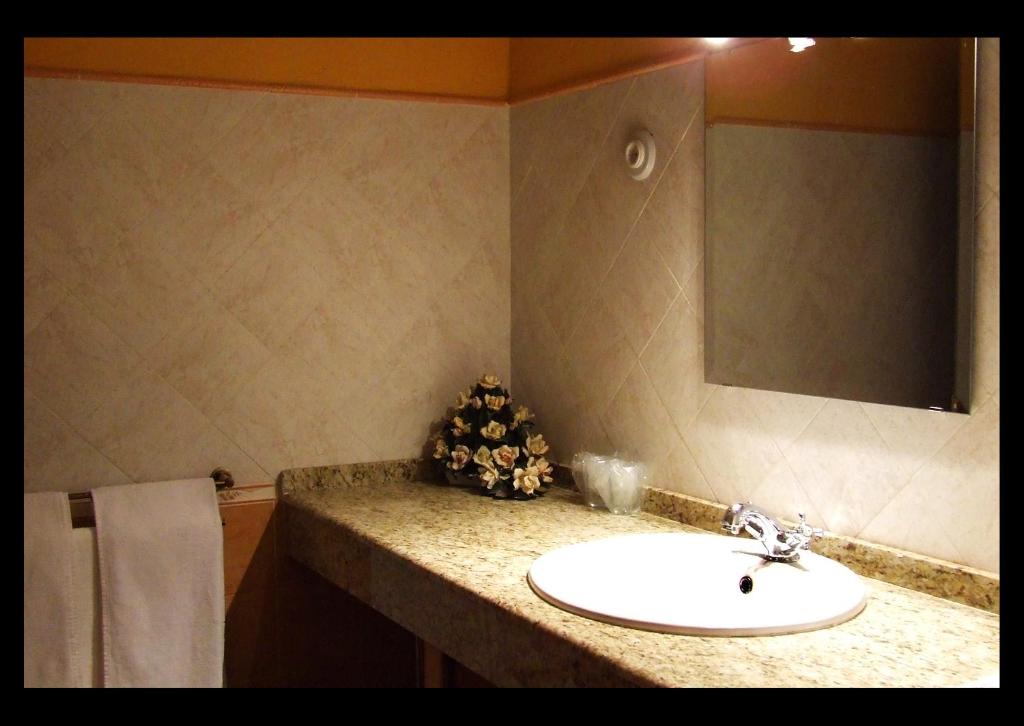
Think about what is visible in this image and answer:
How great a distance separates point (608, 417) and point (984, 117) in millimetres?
1062

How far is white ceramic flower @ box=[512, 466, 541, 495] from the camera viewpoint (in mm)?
2215

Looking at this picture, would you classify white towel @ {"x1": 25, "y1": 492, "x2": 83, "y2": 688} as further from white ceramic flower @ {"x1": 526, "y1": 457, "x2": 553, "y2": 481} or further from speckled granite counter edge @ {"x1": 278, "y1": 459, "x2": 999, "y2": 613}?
white ceramic flower @ {"x1": 526, "y1": 457, "x2": 553, "y2": 481}

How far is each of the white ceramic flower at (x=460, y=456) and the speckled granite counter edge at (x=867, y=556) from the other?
273 mm

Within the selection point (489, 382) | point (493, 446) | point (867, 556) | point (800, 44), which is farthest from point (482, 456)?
point (800, 44)

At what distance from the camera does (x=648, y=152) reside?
2.05 metres

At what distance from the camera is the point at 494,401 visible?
2.35 m

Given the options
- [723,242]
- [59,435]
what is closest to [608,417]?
[723,242]

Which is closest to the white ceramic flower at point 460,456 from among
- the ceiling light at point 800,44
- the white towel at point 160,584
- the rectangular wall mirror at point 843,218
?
the white towel at point 160,584

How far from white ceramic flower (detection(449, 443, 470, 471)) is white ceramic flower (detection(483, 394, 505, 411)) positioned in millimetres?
114

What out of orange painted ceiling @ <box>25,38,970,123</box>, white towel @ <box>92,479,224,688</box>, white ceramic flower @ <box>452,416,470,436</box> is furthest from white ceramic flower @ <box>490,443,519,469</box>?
orange painted ceiling @ <box>25,38,970,123</box>

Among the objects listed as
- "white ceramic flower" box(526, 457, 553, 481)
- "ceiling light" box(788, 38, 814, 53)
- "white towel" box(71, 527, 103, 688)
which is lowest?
"white towel" box(71, 527, 103, 688)

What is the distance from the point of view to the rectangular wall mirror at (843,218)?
1.45 metres

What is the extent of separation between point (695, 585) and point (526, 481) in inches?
24.1

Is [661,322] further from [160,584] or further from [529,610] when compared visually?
[160,584]
